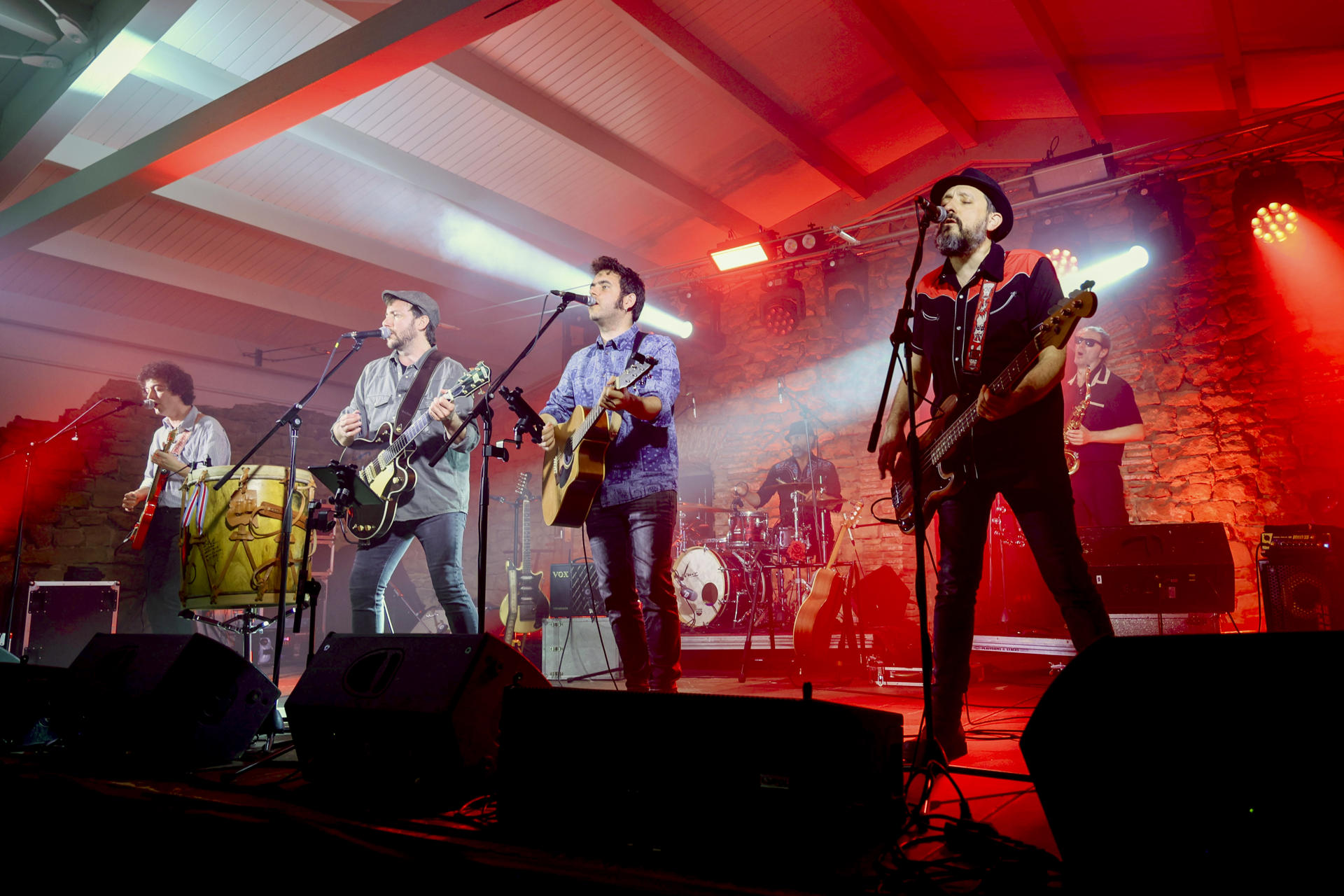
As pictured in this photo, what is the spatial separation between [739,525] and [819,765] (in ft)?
19.8

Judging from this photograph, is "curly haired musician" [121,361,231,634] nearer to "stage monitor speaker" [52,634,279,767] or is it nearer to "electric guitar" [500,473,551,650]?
"stage monitor speaker" [52,634,279,767]

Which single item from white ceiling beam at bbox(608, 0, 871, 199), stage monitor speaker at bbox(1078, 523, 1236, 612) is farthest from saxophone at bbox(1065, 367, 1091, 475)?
white ceiling beam at bbox(608, 0, 871, 199)

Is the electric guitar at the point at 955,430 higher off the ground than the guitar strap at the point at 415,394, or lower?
lower

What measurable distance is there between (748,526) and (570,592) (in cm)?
174

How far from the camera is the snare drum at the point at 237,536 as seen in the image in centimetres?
388

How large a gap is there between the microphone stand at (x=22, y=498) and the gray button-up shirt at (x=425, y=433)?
2418 millimetres

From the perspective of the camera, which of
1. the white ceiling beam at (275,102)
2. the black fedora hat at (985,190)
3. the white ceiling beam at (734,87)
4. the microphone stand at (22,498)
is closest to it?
the black fedora hat at (985,190)

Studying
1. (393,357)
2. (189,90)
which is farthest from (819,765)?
(189,90)

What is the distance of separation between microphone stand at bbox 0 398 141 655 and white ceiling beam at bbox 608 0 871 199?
15.3 feet

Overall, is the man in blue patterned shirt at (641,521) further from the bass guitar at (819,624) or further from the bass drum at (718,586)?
the bass drum at (718,586)

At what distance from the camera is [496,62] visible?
259 inches

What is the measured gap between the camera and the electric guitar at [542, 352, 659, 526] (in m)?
3.29

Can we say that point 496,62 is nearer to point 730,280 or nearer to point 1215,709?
point 730,280

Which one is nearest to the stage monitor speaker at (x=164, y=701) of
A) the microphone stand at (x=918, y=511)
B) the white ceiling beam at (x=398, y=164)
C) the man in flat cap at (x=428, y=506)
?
the man in flat cap at (x=428, y=506)
